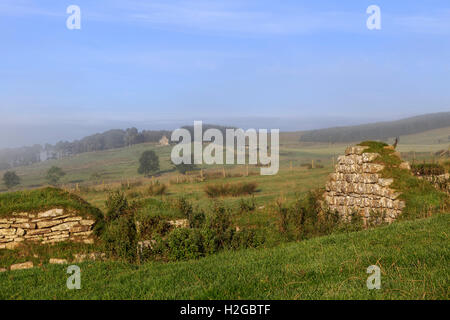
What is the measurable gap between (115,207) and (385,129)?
289ft

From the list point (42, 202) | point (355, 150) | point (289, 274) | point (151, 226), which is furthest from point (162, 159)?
point (289, 274)

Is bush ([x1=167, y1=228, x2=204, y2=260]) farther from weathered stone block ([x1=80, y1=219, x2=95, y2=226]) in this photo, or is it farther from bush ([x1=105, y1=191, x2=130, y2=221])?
bush ([x1=105, y1=191, x2=130, y2=221])

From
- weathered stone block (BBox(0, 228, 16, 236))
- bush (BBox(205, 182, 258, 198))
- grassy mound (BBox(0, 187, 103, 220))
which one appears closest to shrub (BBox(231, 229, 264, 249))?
grassy mound (BBox(0, 187, 103, 220))

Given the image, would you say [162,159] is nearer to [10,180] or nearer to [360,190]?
[10,180]

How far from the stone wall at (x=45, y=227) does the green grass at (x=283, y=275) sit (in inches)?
194

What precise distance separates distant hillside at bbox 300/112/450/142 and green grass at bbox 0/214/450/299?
3194 inches

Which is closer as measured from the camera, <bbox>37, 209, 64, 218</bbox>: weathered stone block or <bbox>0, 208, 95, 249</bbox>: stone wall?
<bbox>0, 208, 95, 249</bbox>: stone wall

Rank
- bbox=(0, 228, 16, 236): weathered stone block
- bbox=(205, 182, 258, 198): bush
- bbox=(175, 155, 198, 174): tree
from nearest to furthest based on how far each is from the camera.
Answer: bbox=(0, 228, 16, 236): weathered stone block → bbox=(205, 182, 258, 198): bush → bbox=(175, 155, 198, 174): tree

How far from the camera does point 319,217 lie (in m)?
14.0

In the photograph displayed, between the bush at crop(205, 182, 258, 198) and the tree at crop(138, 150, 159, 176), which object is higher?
the bush at crop(205, 182, 258, 198)

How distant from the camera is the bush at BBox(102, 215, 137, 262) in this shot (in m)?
9.19
